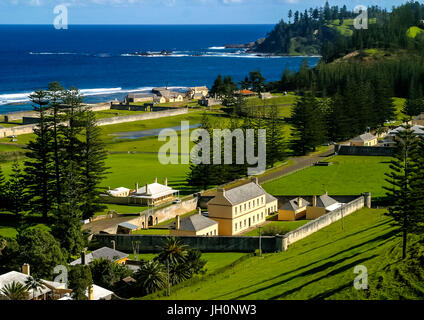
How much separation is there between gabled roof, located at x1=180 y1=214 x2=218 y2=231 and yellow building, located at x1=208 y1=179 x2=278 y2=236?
115cm

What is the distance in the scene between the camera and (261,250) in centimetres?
4025

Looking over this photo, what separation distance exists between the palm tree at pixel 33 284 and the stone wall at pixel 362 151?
1719 inches

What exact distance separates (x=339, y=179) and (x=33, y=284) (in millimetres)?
32325

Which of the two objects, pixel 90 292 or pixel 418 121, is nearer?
pixel 90 292

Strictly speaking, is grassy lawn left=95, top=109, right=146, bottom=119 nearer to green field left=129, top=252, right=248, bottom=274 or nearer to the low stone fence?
the low stone fence

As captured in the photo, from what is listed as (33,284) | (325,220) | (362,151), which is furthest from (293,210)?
(362,151)

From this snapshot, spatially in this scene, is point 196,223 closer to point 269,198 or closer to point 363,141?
point 269,198

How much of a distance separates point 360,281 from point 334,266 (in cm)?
333

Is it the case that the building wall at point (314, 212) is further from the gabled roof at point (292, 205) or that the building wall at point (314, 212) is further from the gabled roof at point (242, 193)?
the gabled roof at point (242, 193)

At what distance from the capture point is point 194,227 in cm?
4247

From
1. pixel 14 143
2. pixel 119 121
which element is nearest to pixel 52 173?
pixel 14 143

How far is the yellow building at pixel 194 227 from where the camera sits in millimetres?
42469

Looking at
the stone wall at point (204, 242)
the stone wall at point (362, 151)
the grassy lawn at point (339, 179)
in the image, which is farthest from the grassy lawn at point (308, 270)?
the stone wall at point (362, 151)
